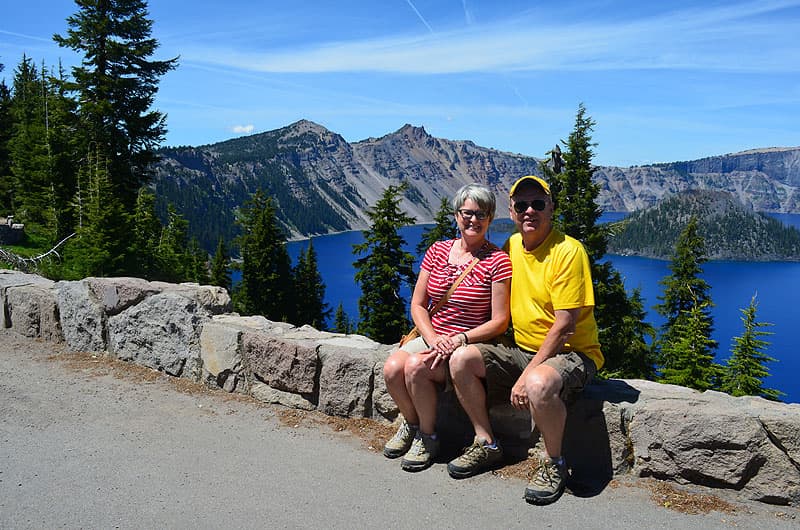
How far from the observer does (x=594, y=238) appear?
21859mm

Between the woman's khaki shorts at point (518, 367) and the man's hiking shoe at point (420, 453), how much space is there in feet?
1.77

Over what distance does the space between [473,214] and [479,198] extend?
0.12m

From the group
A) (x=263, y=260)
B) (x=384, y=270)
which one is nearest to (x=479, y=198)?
(x=384, y=270)

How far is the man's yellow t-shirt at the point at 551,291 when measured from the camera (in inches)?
152

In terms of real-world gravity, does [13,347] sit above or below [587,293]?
below

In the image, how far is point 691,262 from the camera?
30.8 metres

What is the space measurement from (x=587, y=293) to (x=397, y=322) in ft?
78.6

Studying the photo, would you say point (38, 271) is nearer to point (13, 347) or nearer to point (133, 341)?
point (13, 347)

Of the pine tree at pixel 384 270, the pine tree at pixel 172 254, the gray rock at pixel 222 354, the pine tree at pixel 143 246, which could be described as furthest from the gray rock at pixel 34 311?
the pine tree at pixel 384 270

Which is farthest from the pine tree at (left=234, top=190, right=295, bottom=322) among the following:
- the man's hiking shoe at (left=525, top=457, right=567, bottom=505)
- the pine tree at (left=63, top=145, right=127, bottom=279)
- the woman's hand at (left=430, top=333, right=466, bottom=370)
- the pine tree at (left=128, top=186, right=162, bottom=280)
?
the man's hiking shoe at (left=525, top=457, right=567, bottom=505)

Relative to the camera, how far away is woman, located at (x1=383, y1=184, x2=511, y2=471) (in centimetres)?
415

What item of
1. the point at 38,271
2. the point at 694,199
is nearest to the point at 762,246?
the point at 694,199

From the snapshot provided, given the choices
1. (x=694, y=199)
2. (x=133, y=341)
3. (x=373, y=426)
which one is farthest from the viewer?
(x=694, y=199)

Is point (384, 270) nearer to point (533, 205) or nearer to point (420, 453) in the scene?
point (420, 453)
